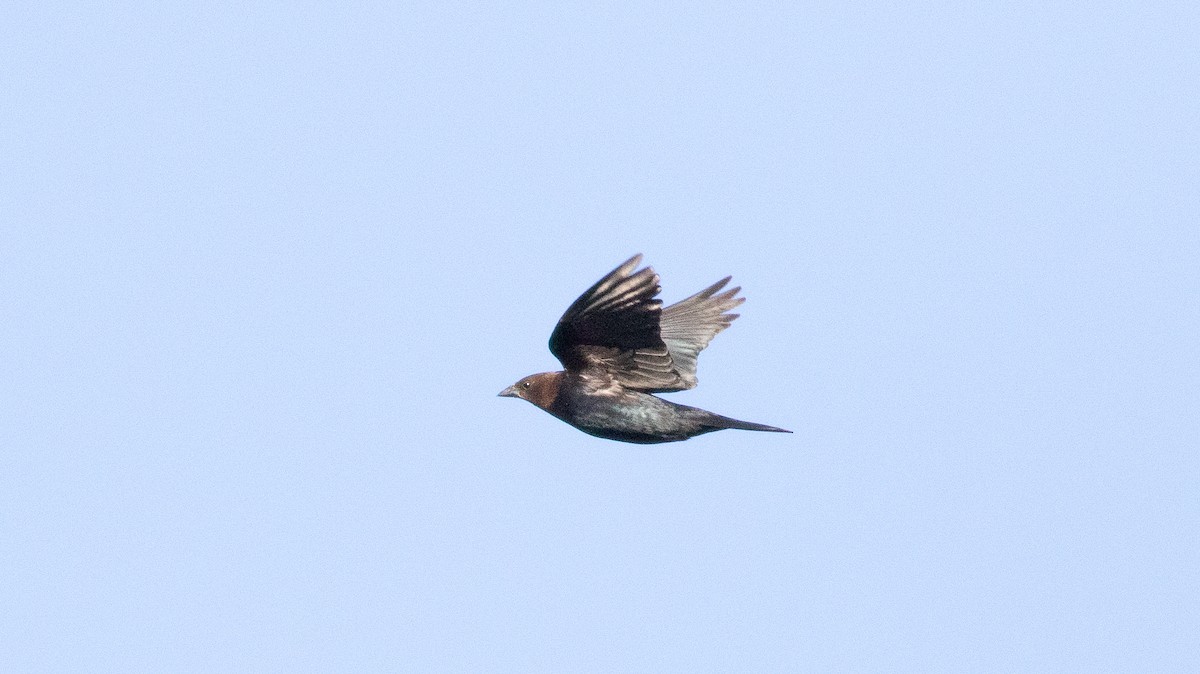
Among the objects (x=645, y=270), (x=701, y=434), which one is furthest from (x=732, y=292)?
(x=645, y=270)

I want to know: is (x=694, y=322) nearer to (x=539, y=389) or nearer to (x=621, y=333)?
(x=539, y=389)

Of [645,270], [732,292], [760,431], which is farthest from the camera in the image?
[732,292]

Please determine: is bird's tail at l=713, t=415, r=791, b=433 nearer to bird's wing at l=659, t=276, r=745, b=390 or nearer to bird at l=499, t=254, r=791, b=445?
bird at l=499, t=254, r=791, b=445

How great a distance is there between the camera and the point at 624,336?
1366 cm

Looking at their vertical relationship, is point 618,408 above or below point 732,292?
below

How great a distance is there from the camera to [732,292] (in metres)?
16.5

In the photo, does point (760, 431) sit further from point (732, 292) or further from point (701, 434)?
point (732, 292)

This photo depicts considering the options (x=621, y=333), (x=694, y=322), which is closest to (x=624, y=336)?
(x=621, y=333)

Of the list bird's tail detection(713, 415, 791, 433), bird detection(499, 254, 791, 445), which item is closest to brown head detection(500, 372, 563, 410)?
bird detection(499, 254, 791, 445)

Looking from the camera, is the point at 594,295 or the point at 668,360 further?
the point at 668,360

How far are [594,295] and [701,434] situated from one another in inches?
78.6

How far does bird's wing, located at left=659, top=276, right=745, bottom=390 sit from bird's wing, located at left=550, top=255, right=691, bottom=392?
1048 mm

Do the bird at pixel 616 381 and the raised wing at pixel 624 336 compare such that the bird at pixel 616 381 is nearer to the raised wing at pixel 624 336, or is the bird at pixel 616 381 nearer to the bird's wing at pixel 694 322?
the raised wing at pixel 624 336

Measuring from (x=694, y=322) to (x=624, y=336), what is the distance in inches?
103
